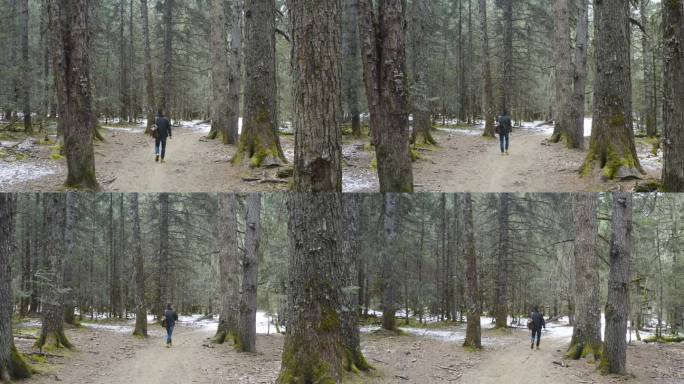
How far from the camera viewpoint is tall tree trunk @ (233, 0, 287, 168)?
9.64 m

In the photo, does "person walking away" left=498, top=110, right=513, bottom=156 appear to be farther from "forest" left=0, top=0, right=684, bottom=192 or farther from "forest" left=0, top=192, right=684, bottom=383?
"forest" left=0, top=192, right=684, bottom=383

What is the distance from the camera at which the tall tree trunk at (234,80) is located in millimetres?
11602

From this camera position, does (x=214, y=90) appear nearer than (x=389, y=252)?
Yes

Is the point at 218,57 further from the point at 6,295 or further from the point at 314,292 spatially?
the point at 314,292

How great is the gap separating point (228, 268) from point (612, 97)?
1084 centimetres

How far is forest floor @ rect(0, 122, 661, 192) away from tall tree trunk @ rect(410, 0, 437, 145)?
15.9 inches

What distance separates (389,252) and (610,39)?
8105mm

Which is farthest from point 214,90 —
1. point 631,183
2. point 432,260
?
point 432,260

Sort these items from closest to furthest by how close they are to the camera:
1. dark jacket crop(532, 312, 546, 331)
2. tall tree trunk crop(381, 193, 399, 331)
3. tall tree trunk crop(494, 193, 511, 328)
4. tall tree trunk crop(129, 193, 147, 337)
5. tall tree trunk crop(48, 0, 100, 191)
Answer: tall tree trunk crop(48, 0, 100, 191), tall tree trunk crop(381, 193, 399, 331), dark jacket crop(532, 312, 546, 331), tall tree trunk crop(129, 193, 147, 337), tall tree trunk crop(494, 193, 511, 328)

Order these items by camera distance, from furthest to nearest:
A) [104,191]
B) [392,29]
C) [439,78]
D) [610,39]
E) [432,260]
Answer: [432,260] < [439,78] < [610,39] < [104,191] < [392,29]

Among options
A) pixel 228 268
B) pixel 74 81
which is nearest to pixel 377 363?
pixel 228 268

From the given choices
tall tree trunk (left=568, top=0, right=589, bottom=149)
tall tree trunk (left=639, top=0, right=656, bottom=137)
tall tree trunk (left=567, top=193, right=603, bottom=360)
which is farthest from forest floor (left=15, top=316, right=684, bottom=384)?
tall tree trunk (left=639, top=0, right=656, bottom=137)

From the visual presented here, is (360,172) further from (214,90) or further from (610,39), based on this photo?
(214,90)

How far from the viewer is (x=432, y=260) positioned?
23.2 metres
